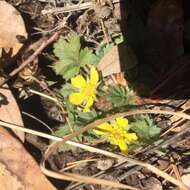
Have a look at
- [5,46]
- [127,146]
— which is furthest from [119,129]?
[5,46]

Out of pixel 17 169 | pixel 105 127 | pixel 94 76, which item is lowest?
pixel 17 169

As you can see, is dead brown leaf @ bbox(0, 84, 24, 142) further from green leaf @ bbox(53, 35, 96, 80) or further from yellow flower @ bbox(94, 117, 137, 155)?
yellow flower @ bbox(94, 117, 137, 155)

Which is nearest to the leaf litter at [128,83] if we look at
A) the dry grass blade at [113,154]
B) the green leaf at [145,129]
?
the green leaf at [145,129]

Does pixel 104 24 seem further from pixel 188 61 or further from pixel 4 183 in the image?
pixel 4 183

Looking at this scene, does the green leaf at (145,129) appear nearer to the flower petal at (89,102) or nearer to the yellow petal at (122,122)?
the yellow petal at (122,122)

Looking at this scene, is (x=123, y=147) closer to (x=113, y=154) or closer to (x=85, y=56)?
(x=113, y=154)

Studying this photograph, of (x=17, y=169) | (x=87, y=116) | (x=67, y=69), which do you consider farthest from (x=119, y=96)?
(x=17, y=169)
